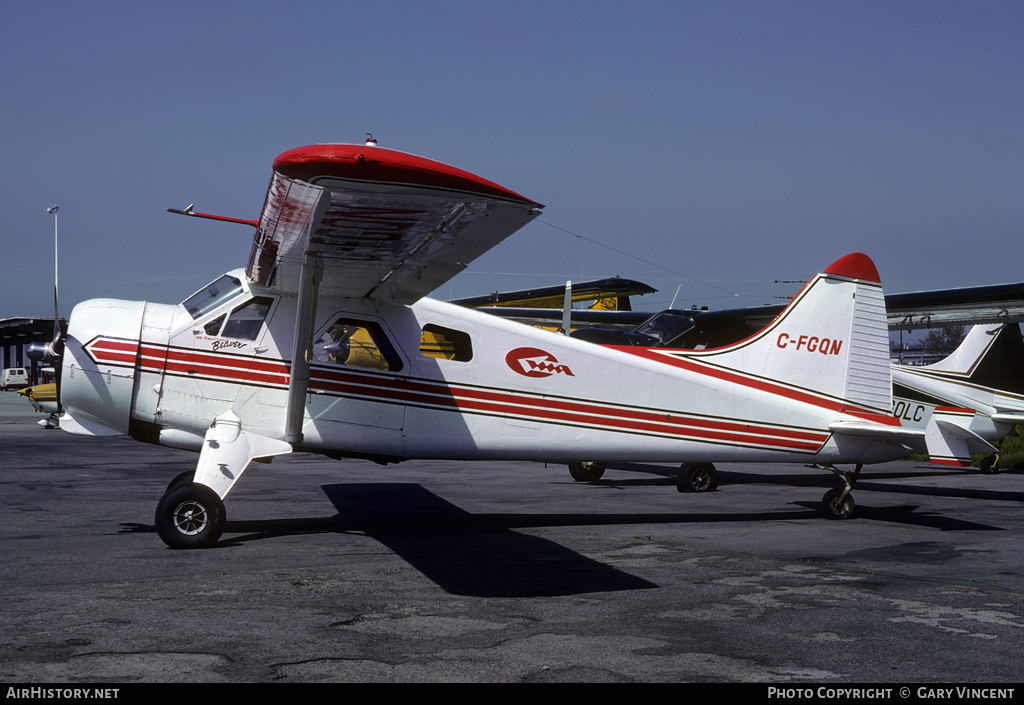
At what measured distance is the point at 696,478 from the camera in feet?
43.9

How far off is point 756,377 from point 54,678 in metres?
7.86

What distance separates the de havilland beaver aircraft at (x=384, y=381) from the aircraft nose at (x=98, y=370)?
1 centimetres

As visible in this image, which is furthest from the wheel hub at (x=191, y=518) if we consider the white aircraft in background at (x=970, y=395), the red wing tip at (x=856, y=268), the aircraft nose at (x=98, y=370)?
the white aircraft in background at (x=970, y=395)

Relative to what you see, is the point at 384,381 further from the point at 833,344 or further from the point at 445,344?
the point at 833,344

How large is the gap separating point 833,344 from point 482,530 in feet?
15.9

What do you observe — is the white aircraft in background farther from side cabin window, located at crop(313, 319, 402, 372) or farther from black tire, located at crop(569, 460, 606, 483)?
side cabin window, located at crop(313, 319, 402, 372)

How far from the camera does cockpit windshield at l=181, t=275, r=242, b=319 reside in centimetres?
824

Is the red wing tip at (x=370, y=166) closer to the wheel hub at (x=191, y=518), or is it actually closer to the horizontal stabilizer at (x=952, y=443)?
the wheel hub at (x=191, y=518)

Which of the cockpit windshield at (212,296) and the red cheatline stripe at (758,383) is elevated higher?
the cockpit windshield at (212,296)

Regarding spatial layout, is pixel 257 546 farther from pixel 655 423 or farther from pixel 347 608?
pixel 655 423

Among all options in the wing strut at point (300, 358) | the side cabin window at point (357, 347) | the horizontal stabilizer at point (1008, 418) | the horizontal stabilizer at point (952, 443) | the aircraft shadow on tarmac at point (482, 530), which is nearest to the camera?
the aircraft shadow on tarmac at point (482, 530)

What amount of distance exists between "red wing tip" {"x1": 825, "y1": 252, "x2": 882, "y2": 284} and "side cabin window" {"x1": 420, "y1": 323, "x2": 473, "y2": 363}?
478cm

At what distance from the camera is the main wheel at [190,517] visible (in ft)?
24.0

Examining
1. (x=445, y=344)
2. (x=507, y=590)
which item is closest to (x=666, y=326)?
(x=445, y=344)
